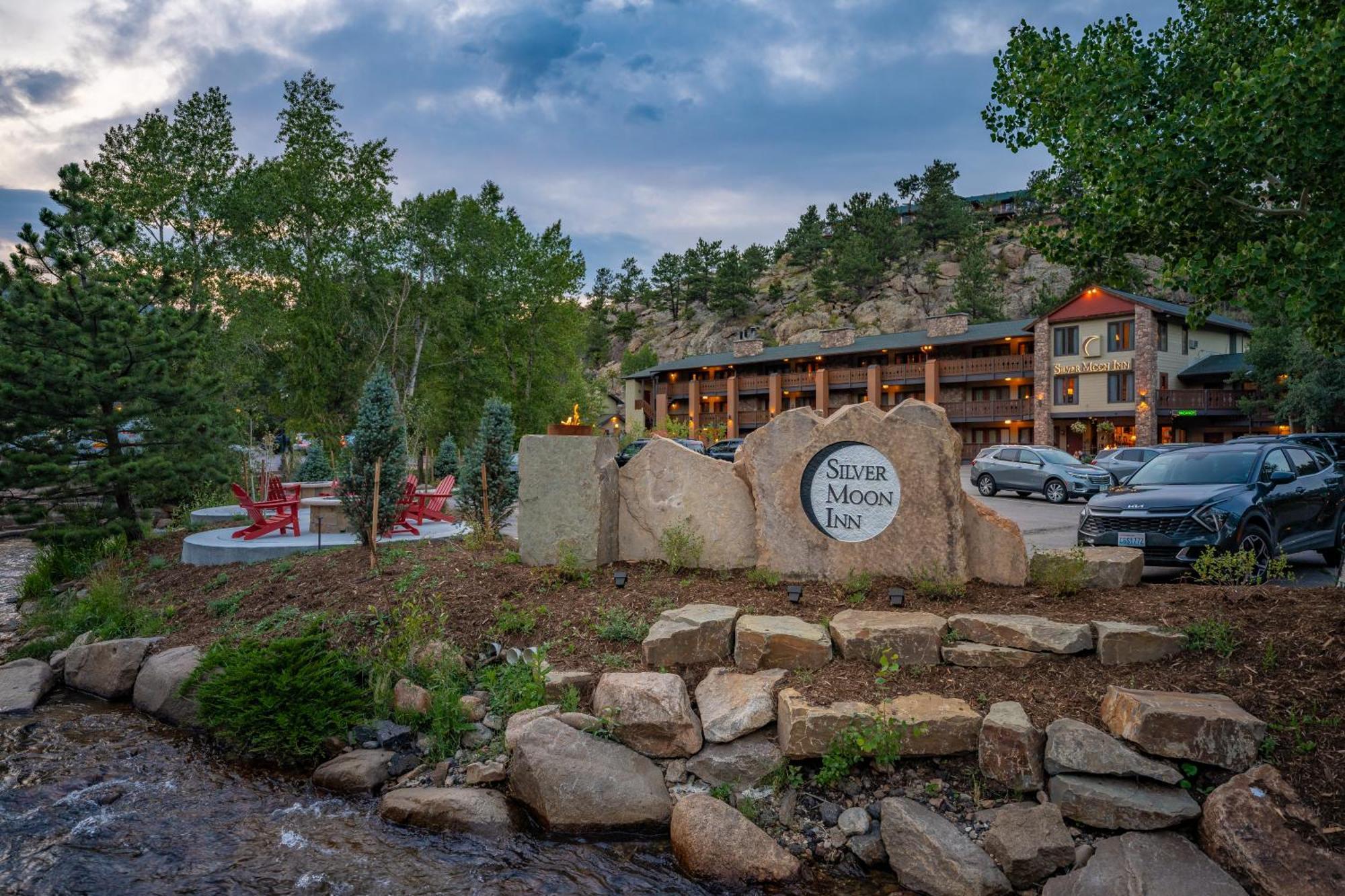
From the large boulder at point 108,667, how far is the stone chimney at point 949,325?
47.1 m

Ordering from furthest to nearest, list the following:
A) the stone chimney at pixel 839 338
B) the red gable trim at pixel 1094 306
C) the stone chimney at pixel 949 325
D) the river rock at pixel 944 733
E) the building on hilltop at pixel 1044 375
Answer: the stone chimney at pixel 839 338 → the stone chimney at pixel 949 325 → the red gable trim at pixel 1094 306 → the building on hilltop at pixel 1044 375 → the river rock at pixel 944 733

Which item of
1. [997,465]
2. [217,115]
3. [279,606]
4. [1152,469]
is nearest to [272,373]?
[217,115]

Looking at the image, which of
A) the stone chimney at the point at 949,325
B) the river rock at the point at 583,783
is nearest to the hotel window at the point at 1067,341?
the stone chimney at the point at 949,325

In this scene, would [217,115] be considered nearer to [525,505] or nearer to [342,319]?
[342,319]

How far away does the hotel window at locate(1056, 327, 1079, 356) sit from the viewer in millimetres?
41344

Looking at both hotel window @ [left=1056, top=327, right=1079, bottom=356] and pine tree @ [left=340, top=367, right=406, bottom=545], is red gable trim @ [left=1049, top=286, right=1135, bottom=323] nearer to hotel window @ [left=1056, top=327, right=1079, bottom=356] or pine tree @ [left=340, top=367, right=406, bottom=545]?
hotel window @ [left=1056, top=327, right=1079, bottom=356]

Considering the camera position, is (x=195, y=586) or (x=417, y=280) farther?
(x=417, y=280)

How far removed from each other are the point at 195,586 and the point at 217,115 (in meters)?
26.5

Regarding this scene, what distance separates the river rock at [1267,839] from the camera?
372 centimetres

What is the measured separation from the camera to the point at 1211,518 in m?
8.62

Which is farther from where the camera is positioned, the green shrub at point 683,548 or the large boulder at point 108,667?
the green shrub at point 683,548

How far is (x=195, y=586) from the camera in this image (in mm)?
10555

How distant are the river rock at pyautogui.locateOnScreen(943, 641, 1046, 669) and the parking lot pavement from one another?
2761mm

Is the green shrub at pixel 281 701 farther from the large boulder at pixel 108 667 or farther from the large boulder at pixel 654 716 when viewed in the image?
the large boulder at pixel 654 716
